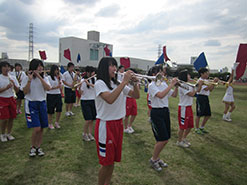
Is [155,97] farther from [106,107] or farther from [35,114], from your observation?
[35,114]

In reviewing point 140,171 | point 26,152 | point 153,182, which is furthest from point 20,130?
point 153,182

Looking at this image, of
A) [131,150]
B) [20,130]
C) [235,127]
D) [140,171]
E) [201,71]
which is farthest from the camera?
[235,127]

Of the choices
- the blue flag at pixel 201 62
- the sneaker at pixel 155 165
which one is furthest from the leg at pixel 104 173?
the blue flag at pixel 201 62

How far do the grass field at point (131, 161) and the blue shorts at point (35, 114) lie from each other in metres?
0.82

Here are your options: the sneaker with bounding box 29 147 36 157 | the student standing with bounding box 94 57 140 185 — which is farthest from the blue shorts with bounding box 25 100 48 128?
the student standing with bounding box 94 57 140 185

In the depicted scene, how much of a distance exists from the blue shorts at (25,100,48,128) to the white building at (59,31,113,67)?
39.6 meters

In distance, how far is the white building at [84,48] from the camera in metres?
42.6

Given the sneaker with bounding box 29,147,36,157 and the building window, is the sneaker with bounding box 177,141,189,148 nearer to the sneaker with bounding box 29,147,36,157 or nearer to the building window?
the sneaker with bounding box 29,147,36,157

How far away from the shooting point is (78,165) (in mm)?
3803

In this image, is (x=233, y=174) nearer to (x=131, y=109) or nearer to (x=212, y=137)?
(x=212, y=137)

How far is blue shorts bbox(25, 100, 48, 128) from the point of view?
3922 mm

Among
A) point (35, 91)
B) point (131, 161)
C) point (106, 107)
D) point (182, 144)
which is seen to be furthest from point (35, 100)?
point (182, 144)

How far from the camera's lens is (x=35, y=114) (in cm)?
394

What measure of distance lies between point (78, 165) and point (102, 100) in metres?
2.06
